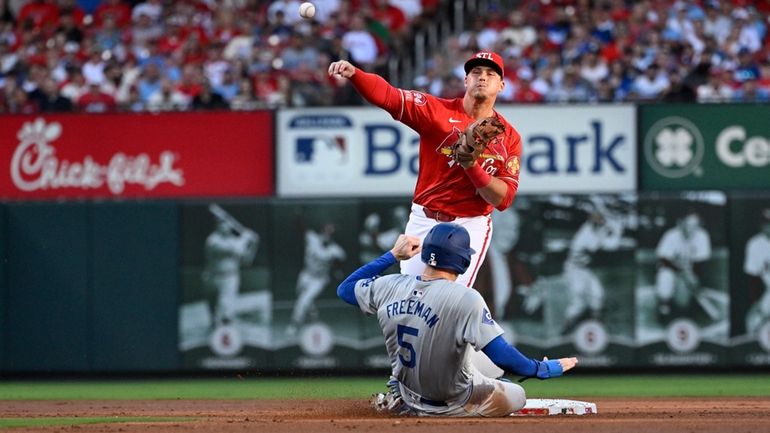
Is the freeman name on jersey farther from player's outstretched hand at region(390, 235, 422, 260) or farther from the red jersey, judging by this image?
the red jersey

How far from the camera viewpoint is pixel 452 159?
27.1ft

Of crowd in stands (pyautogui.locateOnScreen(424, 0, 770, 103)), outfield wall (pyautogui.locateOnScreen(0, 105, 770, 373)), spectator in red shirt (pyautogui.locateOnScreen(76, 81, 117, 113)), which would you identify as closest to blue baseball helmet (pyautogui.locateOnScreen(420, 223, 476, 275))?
outfield wall (pyautogui.locateOnScreen(0, 105, 770, 373))

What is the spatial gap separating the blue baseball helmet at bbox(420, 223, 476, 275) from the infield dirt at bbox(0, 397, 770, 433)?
91 cm

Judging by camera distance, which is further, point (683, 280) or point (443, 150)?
point (683, 280)

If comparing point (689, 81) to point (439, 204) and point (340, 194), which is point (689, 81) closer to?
point (340, 194)

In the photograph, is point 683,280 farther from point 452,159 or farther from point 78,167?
point 452,159

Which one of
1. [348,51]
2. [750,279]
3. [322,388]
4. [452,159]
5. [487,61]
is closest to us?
[487,61]

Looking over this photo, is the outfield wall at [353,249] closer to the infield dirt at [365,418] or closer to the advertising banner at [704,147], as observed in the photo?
the advertising banner at [704,147]

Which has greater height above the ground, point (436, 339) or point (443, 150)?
point (443, 150)

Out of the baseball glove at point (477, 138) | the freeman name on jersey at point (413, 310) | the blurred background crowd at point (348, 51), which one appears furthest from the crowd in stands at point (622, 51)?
the freeman name on jersey at point (413, 310)

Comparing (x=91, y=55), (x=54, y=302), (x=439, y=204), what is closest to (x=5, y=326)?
(x=54, y=302)

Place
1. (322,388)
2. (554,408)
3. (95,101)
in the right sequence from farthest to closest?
(95,101)
(322,388)
(554,408)

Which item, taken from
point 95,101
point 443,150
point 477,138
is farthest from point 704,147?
point 477,138

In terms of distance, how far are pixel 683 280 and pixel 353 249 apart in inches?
143
